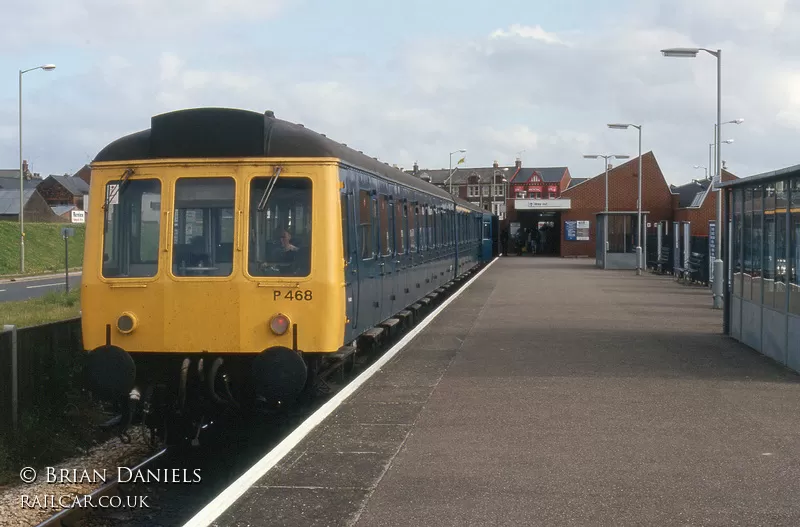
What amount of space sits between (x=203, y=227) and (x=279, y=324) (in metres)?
1.10

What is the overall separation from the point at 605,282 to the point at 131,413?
24.1m

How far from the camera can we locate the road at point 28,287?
89.1 ft

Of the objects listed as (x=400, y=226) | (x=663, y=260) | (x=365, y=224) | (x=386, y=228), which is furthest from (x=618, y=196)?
(x=365, y=224)

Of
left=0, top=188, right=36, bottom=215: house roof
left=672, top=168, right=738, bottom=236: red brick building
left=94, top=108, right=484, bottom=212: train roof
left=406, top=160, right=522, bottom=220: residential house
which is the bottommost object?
left=94, top=108, right=484, bottom=212: train roof

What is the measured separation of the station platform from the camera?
608 centimetres

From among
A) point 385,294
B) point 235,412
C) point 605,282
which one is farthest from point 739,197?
point 605,282

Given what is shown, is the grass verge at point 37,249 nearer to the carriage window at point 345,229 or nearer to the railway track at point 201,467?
the railway track at point 201,467

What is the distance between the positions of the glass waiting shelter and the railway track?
4845 mm

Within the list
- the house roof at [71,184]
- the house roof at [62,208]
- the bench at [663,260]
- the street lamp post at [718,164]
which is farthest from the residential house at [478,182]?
the street lamp post at [718,164]

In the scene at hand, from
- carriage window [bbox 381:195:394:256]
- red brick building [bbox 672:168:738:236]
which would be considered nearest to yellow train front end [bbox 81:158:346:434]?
carriage window [bbox 381:195:394:256]

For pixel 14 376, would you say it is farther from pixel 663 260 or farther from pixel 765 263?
pixel 663 260

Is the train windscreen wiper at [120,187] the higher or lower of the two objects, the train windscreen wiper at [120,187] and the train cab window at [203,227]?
the higher

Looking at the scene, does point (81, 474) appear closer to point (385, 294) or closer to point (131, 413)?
point (131, 413)

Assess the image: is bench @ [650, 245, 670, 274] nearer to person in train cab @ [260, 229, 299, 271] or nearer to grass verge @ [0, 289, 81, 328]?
grass verge @ [0, 289, 81, 328]
